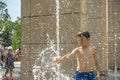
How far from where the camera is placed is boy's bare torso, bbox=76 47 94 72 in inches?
237

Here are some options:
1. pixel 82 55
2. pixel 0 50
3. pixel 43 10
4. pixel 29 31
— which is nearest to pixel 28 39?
pixel 29 31

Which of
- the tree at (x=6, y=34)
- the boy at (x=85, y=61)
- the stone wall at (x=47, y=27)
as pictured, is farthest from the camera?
the tree at (x=6, y=34)

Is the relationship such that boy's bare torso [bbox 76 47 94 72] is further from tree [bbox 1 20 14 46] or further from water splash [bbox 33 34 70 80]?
tree [bbox 1 20 14 46]

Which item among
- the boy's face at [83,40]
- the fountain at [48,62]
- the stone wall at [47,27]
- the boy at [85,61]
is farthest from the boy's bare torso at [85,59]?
the fountain at [48,62]

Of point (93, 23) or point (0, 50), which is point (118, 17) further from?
point (0, 50)

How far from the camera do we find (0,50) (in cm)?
1777

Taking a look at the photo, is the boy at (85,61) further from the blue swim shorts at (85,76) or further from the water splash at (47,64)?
the water splash at (47,64)

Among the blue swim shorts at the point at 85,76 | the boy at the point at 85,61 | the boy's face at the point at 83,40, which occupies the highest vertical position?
the boy's face at the point at 83,40

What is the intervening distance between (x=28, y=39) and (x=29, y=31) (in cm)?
19

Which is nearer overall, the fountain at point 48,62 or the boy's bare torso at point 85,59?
the boy's bare torso at point 85,59

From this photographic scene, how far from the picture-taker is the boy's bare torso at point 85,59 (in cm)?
603

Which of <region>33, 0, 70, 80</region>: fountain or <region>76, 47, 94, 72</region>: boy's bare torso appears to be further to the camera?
<region>33, 0, 70, 80</region>: fountain

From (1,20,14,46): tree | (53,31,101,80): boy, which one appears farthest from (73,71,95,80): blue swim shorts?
(1,20,14,46): tree

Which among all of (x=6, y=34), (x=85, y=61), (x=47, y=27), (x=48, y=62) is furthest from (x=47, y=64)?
(x=6, y=34)
